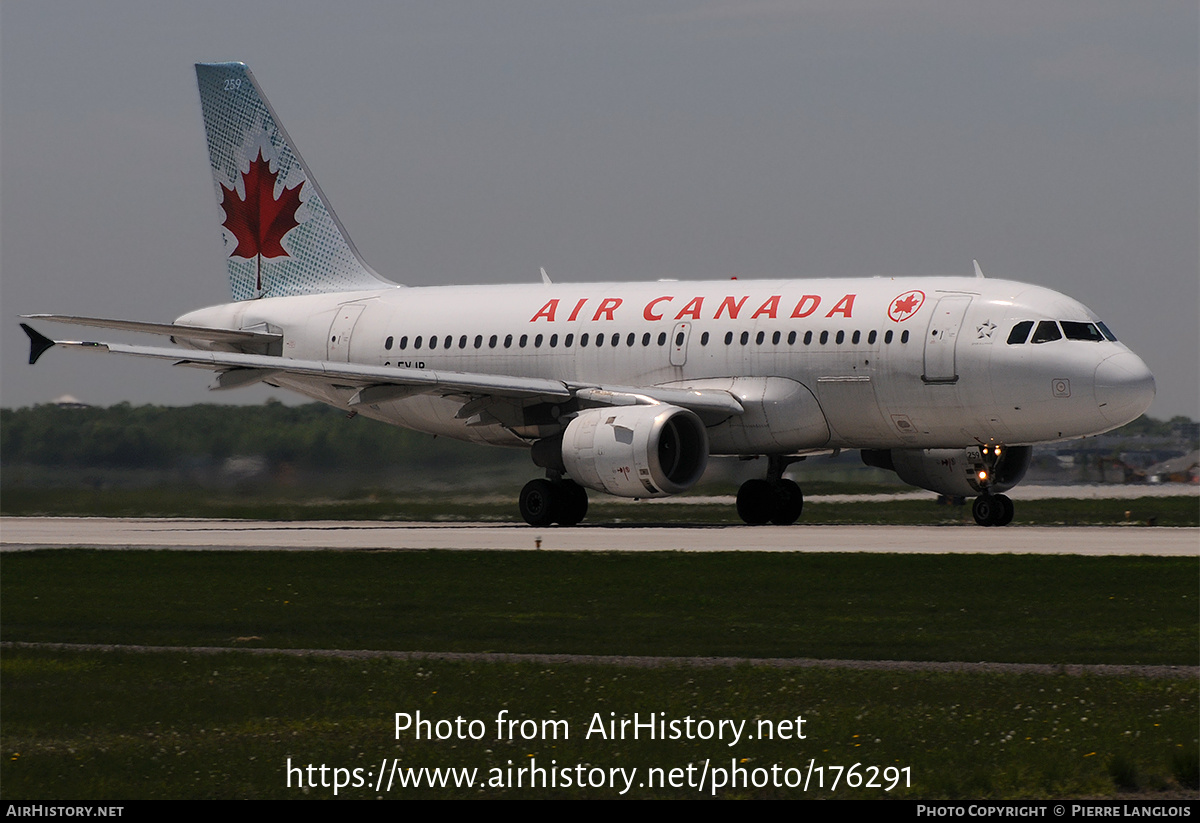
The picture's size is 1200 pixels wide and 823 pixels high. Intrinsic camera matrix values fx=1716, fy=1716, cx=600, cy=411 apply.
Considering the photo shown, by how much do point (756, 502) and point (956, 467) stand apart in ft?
12.3

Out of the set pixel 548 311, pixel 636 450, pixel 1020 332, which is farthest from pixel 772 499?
pixel 1020 332

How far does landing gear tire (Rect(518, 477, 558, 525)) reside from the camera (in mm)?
31250

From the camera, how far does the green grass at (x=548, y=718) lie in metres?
9.39

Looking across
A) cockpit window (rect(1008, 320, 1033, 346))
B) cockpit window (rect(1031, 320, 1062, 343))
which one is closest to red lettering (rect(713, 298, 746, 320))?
cockpit window (rect(1008, 320, 1033, 346))

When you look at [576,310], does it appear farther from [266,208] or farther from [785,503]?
[266,208]

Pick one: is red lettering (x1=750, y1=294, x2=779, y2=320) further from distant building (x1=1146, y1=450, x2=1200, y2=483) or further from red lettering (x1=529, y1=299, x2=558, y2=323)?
distant building (x1=1146, y1=450, x2=1200, y2=483)

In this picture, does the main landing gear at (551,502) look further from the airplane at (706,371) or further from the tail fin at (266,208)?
the tail fin at (266,208)

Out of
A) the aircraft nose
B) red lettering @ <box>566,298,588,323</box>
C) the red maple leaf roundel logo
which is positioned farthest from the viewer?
red lettering @ <box>566,298,588,323</box>

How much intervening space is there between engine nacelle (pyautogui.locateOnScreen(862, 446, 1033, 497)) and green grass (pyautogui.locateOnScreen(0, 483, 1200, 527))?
5.05ft

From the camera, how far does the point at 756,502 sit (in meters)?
32.2

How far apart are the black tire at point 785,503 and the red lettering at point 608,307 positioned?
4.57 m

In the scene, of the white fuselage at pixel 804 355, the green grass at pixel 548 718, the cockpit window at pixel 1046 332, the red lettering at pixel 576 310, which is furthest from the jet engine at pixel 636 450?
the green grass at pixel 548 718

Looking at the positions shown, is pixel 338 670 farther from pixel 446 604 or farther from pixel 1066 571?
pixel 1066 571
